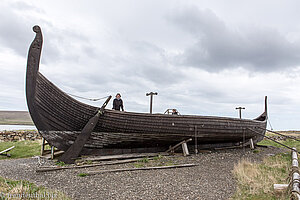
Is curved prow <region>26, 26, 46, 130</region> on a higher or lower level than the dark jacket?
higher

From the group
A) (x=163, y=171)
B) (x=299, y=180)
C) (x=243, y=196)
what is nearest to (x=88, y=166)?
(x=163, y=171)

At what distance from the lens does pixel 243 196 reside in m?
4.29

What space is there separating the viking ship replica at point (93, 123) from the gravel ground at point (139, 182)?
1344 mm

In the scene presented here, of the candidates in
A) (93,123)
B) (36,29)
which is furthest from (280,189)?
(36,29)

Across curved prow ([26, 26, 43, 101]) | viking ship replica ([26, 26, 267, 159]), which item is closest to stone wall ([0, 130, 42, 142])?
viking ship replica ([26, 26, 267, 159])

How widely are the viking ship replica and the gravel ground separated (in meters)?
1.34

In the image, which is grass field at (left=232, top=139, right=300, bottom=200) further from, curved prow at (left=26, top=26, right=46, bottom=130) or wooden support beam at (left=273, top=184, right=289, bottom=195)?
curved prow at (left=26, top=26, right=46, bottom=130)

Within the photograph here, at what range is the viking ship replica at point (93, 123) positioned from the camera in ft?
22.2

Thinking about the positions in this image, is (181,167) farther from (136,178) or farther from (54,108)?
(54,108)

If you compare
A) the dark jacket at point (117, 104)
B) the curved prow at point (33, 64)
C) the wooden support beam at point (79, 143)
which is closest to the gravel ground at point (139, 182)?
the wooden support beam at point (79, 143)

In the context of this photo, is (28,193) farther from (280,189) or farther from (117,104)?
(117,104)

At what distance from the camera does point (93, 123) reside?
726 centimetres

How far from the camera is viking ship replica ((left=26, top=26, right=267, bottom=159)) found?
22.2ft

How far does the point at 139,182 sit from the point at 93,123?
120 inches
